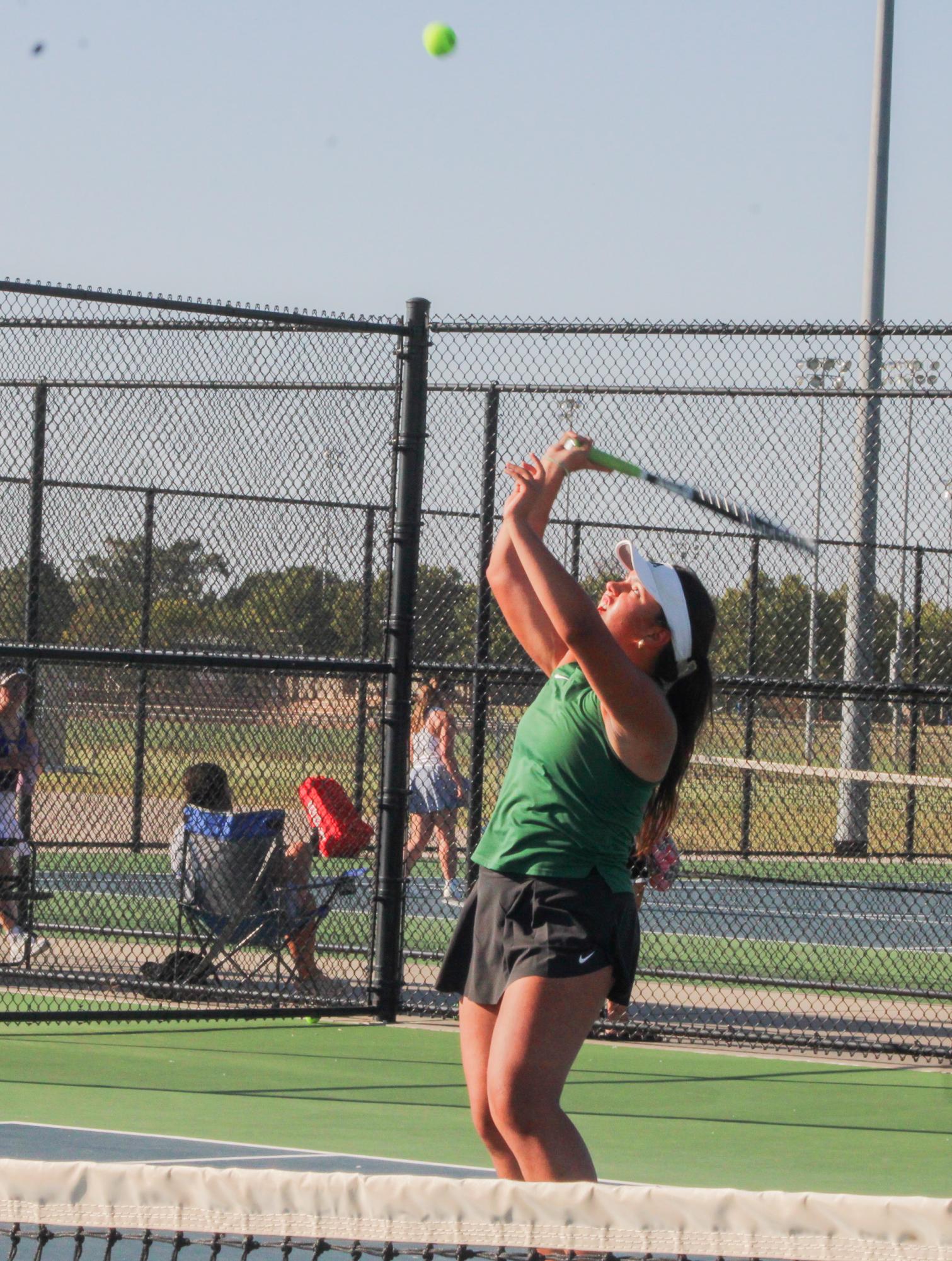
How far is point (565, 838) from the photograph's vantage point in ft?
12.7

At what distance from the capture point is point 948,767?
54.2ft

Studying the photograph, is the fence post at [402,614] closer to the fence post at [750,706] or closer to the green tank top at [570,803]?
the green tank top at [570,803]

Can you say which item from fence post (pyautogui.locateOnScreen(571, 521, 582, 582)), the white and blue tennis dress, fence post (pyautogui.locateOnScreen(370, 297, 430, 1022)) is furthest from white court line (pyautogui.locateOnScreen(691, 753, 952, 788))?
fence post (pyautogui.locateOnScreen(370, 297, 430, 1022))

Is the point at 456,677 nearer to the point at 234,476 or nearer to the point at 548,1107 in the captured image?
the point at 234,476

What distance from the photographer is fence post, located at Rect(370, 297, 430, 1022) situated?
8.45m

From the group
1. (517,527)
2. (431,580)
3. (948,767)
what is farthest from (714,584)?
(517,527)

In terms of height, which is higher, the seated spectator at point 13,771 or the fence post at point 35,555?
the fence post at point 35,555

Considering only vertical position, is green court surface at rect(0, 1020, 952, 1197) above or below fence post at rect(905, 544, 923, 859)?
below

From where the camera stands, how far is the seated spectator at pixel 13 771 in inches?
362

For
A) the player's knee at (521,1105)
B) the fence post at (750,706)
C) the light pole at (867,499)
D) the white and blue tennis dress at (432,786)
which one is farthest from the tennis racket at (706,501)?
the fence post at (750,706)

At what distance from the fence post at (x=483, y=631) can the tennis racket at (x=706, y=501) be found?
3439mm

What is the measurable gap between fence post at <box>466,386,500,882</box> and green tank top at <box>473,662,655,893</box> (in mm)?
4563

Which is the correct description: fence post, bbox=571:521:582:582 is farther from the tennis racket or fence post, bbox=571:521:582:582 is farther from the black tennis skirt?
the black tennis skirt

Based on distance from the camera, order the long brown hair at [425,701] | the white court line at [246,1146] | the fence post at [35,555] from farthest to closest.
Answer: the long brown hair at [425,701] < the fence post at [35,555] < the white court line at [246,1146]
